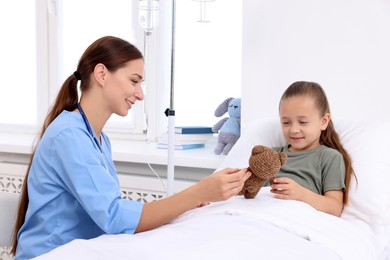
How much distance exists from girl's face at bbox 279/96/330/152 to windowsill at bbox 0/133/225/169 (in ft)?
2.04

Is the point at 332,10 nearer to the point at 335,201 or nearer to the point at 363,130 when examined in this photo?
the point at 363,130

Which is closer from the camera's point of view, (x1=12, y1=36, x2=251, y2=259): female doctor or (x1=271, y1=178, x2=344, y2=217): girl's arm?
(x1=12, y1=36, x2=251, y2=259): female doctor

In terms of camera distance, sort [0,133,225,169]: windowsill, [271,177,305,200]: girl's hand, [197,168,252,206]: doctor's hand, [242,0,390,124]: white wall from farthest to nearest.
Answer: [0,133,225,169]: windowsill → [242,0,390,124]: white wall → [271,177,305,200]: girl's hand → [197,168,252,206]: doctor's hand

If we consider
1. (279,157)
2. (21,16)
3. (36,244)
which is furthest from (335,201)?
(21,16)

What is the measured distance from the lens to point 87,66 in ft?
5.08

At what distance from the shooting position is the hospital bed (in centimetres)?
112

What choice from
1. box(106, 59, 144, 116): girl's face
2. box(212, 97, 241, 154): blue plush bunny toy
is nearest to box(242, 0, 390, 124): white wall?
box(212, 97, 241, 154): blue plush bunny toy

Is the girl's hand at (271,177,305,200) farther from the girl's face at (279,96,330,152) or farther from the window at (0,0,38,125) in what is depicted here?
the window at (0,0,38,125)

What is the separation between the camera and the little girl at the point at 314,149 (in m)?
1.64

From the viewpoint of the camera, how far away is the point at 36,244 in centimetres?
146

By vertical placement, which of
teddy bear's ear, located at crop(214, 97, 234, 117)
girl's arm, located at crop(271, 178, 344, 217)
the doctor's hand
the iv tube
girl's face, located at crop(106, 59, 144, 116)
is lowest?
girl's arm, located at crop(271, 178, 344, 217)

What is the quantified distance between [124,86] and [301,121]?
53 cm

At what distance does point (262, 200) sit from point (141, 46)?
155 cm

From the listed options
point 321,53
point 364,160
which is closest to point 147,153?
point 321,53
